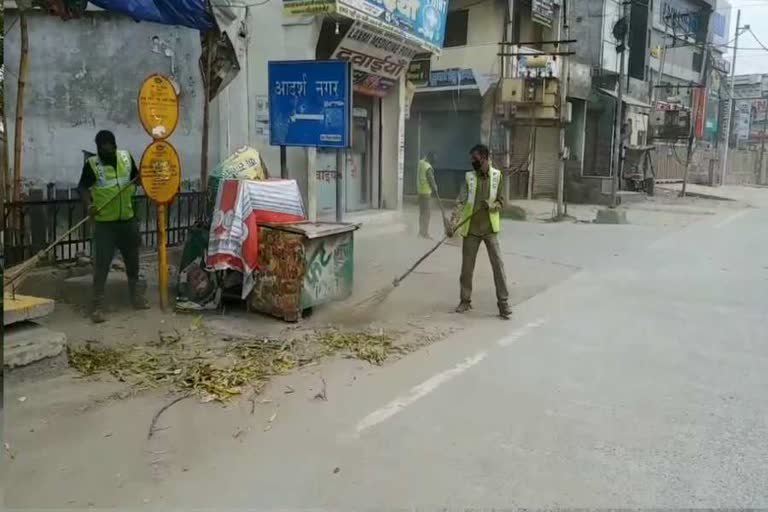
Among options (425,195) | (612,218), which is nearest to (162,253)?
(425,195)

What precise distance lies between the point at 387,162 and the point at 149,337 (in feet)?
26.5

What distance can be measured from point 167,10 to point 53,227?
2.72 metres

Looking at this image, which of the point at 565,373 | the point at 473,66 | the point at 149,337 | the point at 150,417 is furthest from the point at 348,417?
the point at 473,66

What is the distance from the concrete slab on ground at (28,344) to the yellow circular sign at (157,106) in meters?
2.09

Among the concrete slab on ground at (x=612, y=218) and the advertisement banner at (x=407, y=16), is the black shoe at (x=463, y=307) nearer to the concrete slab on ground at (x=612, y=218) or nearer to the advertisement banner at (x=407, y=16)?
the advertisement banner at (x=407, y=16)

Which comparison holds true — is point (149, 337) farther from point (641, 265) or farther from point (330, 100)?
point (641, 265)

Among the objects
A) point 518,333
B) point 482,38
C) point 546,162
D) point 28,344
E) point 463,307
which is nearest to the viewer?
point 28,344

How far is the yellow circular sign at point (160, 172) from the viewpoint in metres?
6.16

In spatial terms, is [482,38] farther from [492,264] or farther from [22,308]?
[22,308]

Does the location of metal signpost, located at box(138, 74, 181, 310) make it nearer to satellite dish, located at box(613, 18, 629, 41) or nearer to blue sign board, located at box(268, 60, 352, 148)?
blue sign board, located at box(268, 60, 352, 148)

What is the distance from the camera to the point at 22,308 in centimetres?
461

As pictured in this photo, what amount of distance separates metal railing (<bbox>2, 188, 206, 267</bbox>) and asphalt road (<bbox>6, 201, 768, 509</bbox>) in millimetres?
3497

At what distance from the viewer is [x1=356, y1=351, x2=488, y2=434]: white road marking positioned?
13.9 feet

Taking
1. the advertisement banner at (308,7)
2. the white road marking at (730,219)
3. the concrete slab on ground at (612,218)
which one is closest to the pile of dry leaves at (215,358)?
the advertisement banner at (308,7)
